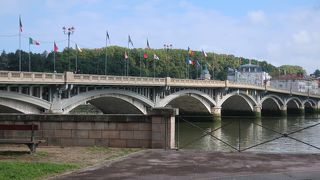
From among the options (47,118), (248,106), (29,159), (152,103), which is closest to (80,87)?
(152,103)

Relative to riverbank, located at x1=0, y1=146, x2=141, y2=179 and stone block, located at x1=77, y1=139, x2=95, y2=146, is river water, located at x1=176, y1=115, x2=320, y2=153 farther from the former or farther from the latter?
riverbank, located at x1=0, y1=146, x2=141, y2=179

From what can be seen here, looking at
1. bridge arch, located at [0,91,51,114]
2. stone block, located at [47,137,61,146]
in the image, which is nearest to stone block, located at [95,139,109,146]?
stone block, located at [47,137,61,146]

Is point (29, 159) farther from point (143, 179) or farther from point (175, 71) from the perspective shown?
point (175, 71)

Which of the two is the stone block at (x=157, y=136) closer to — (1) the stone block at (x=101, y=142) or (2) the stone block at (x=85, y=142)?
(1) the stone block at (x=101, y=142)

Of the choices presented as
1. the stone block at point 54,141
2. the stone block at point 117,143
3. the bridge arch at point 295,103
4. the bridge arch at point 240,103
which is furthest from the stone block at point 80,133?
the bridge arch at point 295,103

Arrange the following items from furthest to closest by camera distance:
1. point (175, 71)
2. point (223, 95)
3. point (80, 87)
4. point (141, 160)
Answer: point (175, 71)
point (223, 95)
point (80, 87)
point (141, 160)

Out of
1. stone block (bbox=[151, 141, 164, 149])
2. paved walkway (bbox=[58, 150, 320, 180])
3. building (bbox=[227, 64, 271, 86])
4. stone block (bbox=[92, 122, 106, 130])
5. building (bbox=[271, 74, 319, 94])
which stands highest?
building (bbox=[227, 64, 271, 86])

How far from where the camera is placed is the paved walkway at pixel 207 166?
1007cm

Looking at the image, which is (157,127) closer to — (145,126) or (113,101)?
(145,126)

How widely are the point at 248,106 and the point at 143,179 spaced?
266 feet

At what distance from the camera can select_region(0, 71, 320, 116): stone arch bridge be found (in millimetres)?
36094

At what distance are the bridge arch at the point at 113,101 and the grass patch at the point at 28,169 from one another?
30208mm

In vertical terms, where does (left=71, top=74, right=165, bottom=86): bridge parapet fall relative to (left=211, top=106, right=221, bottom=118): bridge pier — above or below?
above

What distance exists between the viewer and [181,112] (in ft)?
256
